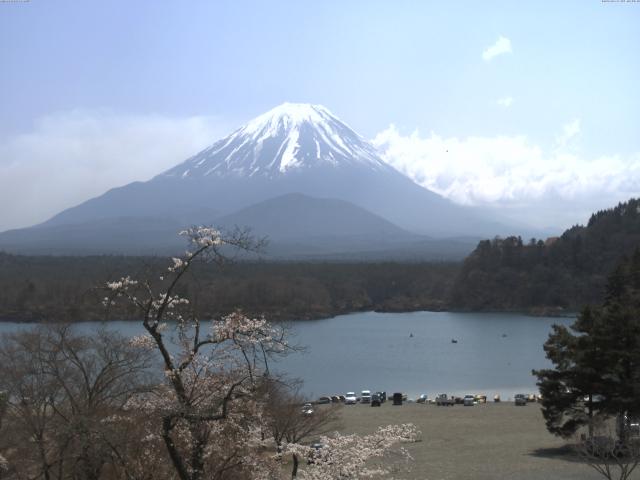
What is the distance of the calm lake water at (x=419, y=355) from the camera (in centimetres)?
2317

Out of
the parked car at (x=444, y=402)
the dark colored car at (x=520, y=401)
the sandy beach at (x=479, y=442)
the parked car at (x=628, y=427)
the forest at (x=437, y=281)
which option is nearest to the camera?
the parked car at (x=628, y=427)

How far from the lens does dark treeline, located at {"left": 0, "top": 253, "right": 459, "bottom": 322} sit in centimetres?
4184

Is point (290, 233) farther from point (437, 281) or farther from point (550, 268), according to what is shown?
point (550, 268)

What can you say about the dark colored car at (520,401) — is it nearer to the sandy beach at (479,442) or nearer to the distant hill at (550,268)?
the sandy beach at (479,442)

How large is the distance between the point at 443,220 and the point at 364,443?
182 m

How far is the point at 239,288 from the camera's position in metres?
46.6

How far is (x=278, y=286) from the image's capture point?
4847cm

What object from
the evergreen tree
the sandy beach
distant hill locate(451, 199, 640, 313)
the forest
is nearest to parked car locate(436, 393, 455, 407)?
the sandy beach

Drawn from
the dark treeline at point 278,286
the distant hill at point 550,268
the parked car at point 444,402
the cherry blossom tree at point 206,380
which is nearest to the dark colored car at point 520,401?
the parked car at point 444,402

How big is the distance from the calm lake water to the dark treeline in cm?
384

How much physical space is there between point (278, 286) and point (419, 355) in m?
19.3

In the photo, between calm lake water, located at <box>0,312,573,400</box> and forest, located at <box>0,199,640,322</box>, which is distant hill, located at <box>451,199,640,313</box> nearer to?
forest, located at <box>0,199,640,322</box>

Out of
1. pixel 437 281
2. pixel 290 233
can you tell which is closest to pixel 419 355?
pixel 437 281

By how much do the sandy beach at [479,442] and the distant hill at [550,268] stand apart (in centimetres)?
3210
